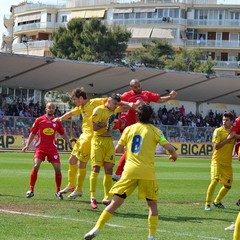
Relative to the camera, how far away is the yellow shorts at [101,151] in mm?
15273

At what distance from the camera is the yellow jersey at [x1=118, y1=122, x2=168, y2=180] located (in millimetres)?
11250

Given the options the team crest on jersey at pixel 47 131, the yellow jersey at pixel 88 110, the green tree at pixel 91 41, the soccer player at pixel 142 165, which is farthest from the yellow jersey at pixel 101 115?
the green tree at pixel 91 41

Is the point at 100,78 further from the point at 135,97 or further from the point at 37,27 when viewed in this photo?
the point at 37,27

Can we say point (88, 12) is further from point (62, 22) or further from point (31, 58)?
point (31, 58)

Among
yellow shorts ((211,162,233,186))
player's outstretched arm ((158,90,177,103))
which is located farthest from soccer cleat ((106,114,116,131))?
yellow shorts ((211,162,233,186))

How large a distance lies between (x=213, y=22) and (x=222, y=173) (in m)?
79.6

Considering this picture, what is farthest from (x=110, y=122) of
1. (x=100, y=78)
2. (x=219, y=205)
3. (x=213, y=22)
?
(x=213, y=22)

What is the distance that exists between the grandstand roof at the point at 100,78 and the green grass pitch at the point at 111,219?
67.6 feet

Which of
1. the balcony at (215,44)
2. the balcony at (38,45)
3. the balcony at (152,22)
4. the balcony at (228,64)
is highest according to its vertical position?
the balcony at (152,22)

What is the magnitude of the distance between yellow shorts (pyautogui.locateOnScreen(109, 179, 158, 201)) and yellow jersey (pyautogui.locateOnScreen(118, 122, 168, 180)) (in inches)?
2.8

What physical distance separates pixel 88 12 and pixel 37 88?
1907 inches

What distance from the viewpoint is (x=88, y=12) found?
97188mm

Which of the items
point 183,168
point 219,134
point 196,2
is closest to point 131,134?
point 219,134

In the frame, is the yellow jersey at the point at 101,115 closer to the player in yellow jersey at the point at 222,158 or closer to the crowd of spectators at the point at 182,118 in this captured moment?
the player in yellow jersey at the point at 222,158
